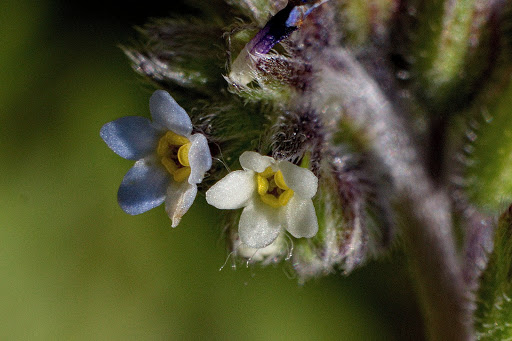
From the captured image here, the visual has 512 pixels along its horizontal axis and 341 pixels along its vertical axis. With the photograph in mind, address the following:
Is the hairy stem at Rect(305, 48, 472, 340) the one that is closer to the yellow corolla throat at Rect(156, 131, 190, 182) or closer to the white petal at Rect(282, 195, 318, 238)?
the white petal at Rect(282, 195, 318, 238)

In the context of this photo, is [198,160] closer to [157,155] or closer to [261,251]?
[157,155]

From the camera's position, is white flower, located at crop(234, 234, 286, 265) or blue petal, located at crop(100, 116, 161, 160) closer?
blue petal, located at crop(100, 116, 161, 160)

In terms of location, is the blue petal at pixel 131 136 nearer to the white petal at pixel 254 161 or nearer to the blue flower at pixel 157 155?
the blue flower at pixel 157 155

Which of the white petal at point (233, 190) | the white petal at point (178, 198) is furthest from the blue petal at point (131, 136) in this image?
the white petal at point (233, 190)

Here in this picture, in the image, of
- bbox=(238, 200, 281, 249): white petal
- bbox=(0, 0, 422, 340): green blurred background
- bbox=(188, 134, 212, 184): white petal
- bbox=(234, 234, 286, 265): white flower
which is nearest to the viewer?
bbox=(188, 134, 212, 184): white petal

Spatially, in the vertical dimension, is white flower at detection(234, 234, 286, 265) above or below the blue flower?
below

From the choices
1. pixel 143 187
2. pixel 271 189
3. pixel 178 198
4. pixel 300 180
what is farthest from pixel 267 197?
pixel 143 187

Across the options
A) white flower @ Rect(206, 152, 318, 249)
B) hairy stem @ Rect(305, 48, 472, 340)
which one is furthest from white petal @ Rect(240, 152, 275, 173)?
hairy stem @ Rect(305, 48, 472, 340)
